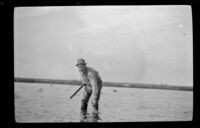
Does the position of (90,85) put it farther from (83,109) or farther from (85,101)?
(83,109)

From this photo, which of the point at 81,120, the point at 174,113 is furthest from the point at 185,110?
the point at 81,120

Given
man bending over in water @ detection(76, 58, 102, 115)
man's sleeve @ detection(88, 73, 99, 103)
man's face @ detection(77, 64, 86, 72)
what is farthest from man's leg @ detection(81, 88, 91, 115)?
man's face @ detection(77, 64, 86, 72)

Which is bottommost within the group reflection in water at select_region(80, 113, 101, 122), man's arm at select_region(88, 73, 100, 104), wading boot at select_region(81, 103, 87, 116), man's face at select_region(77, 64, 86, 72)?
reflection in water at select_region(80, 113, 101, 122)

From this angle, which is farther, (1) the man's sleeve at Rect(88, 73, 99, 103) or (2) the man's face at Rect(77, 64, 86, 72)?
(1) the man's sleeve at Rect(88, 73, 99, 103)

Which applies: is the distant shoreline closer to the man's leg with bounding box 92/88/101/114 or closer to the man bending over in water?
the man bending over in water

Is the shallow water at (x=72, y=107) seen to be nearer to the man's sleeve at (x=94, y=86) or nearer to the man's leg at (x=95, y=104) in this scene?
the man's leg at (x=95, y=104)

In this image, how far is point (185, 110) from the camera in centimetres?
496

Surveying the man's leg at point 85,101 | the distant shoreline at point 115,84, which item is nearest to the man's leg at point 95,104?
the man's leg at point 85,101
